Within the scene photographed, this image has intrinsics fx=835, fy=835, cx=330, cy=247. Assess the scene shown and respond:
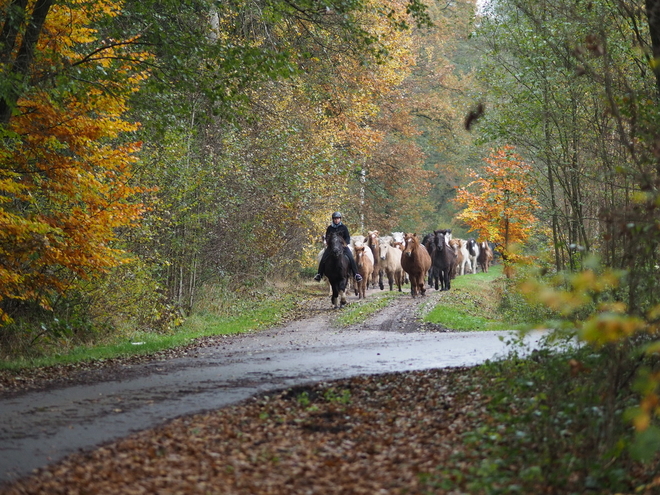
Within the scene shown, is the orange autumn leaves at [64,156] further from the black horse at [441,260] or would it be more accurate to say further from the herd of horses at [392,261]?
the black horse at [441,260]

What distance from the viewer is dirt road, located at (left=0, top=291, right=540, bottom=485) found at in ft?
27.7

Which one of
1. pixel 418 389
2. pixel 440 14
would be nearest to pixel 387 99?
pixel 440 14

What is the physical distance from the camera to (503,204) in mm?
29844

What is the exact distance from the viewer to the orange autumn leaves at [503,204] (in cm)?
2609

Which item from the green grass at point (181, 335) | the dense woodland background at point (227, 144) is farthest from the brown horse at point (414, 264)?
the green grass at point (181, 335)

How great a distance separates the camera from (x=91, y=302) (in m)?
17.0

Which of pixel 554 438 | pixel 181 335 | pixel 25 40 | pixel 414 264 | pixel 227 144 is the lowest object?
pixel 554 438

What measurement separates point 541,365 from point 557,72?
852cm

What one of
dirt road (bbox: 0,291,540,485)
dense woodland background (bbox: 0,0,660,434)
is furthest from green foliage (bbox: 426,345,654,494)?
dirt road (bbox: 0,291,540,485)

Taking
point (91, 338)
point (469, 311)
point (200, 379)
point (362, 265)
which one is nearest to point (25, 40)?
point (200, 379)

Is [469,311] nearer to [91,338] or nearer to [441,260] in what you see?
[441,260]

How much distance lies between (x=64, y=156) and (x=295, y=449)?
8189 mm

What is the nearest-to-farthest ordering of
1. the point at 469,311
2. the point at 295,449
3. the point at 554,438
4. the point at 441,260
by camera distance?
the point at 554,438
the point at 295,449
the point at 469,311
the point at 441,260

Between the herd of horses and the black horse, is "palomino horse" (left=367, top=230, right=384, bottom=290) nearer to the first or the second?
the herd of horses
